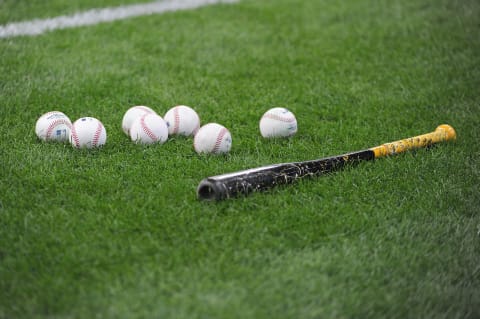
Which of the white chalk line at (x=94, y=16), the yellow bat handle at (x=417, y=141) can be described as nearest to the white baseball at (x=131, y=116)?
the yellow bat handle at (x=417, y=141)

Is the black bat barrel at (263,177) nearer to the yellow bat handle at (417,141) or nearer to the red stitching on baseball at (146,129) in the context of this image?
the yellow bat handle at (417,141)

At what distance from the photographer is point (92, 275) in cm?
261

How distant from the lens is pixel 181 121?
13.2ft

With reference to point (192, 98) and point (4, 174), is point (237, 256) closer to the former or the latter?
point (4, 174)

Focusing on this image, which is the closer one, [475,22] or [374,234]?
[374,234]

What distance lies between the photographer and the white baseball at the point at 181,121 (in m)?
4.02

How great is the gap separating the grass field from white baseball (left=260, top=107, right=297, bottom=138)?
0.27 ft

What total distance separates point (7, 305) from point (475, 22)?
6276 mm

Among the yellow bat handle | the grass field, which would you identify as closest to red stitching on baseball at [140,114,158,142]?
the grass field

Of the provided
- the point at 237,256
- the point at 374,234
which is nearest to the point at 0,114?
the point at 237,256

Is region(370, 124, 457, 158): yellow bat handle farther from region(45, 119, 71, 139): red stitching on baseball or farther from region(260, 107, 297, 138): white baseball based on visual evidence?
region(45, 119, 71, 139): red stitching on baseball

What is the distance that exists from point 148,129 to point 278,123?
3.10ft

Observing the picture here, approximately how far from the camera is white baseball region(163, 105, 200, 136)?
4.02 m

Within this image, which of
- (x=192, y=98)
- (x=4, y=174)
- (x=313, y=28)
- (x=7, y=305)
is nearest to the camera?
(x=7, y=305)
